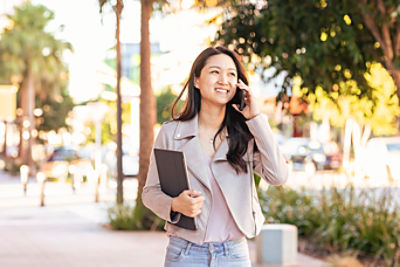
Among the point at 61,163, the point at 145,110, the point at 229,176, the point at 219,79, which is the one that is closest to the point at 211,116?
the point at 219,79

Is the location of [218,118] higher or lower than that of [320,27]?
lower

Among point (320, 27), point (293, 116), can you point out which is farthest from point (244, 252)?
point (293, 116)

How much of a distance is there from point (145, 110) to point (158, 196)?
11.3 metres

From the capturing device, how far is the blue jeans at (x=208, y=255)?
3.19 m

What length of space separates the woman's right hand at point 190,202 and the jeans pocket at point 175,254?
0.56 ft

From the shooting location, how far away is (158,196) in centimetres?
335

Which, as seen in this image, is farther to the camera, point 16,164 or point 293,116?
point 16,164

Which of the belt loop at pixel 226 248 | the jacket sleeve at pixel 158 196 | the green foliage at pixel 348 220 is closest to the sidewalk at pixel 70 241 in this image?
the green foliage at pixel 348 220

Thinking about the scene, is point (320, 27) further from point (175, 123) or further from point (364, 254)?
point (175, 123)

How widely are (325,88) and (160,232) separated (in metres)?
5.94

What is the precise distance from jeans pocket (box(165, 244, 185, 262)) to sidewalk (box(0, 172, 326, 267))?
23.0 feet

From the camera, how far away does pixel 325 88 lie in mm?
8898

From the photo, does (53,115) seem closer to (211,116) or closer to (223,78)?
(211,116)

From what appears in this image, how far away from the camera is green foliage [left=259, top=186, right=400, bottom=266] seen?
402 inches
